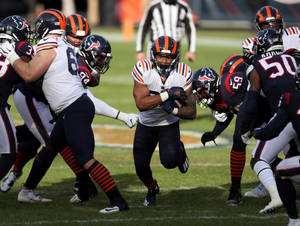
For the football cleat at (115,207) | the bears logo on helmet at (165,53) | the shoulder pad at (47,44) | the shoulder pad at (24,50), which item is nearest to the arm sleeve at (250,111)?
the bears logo on helmet at (165,53)

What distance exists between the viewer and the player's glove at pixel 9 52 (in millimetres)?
6117

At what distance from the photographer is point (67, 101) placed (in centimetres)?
619

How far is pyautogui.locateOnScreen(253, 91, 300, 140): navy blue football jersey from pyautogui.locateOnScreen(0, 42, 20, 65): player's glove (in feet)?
7.31

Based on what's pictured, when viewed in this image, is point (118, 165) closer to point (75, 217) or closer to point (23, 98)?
point (23, 98)

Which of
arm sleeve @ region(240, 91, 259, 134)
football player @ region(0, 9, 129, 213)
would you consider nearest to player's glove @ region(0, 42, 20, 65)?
football player @ region(0, 9, 129, 213)

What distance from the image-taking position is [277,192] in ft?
19.1

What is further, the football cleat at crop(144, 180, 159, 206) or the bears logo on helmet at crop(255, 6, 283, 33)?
the bears logo on helmet at crop(255, 6, 283, 33)

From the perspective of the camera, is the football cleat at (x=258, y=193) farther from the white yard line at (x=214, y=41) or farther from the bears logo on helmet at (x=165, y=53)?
the white yard line at (x=214, y=41)

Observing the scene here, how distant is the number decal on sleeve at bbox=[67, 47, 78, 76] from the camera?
20.4 ft

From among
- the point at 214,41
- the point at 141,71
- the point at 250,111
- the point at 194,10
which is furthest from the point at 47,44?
the point at 194,10

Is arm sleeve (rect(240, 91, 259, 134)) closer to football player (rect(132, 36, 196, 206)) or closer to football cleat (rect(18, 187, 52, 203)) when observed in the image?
football player (rect(132, 36, 196, 206))

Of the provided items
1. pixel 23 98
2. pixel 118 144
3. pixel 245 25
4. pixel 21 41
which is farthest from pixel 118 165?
pixel 245 25

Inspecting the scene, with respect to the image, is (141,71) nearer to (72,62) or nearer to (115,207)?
(72,62)

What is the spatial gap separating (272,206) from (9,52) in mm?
2587
